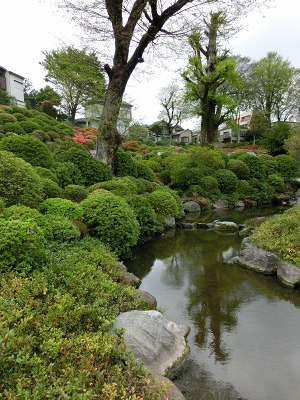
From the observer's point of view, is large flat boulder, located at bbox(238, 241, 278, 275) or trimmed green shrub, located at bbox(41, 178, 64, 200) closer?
large flat boulder, located at bbox(238, 241, 278, 275)

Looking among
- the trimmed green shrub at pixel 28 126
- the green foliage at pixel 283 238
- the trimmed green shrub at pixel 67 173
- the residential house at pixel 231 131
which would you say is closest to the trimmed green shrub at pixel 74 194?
the trimmed green shrub at pixel 67 173

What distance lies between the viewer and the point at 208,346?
151 inches

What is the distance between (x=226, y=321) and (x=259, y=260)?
245 centimetres

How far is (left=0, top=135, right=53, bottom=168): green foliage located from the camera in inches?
312

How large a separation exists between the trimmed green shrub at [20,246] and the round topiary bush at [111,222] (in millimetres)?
2347

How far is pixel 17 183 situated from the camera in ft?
17.9

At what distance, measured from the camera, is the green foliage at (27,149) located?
7.92 m

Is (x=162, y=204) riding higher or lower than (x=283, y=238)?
higher

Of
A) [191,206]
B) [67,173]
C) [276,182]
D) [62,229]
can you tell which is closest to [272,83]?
[276,182]

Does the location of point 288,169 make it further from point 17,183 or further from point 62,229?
point 17,183

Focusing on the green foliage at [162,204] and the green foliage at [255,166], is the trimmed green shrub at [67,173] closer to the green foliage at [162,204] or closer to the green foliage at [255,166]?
the green foliage at [162,204]

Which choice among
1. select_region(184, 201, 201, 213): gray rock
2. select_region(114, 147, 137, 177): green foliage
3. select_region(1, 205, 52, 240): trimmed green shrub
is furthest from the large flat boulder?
select_region(184, 201, 201, 213): gray rock

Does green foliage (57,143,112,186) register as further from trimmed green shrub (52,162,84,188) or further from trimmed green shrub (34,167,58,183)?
trimmed green shrub (34,167,58,183)

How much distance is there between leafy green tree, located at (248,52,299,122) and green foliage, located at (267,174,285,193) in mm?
24569
